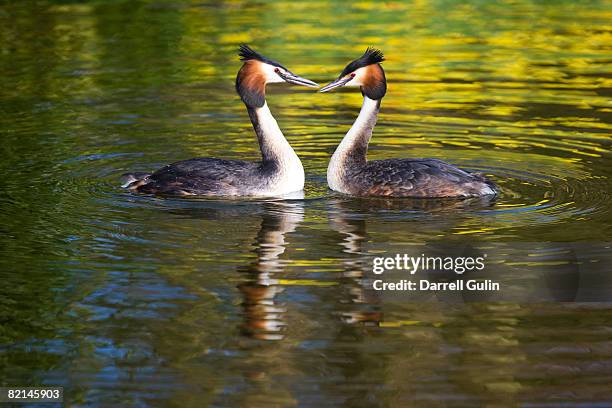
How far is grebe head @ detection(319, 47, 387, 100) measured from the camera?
457 inches

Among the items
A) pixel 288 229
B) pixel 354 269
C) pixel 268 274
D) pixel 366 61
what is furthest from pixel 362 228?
pixel 366 61

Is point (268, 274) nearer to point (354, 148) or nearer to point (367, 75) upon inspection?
point (354, 148)

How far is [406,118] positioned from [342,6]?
8.41m

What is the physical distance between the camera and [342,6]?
22.9 metres

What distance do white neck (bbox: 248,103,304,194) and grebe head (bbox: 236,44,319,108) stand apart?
0.15 meters

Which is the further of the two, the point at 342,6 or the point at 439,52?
the point at 342,6

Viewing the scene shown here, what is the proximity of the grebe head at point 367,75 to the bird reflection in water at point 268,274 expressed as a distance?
4.56ft

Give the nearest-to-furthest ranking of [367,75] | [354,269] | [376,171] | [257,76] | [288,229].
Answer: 1. [354,269]
2. [288,229]
3. [376,171]
4. [257,76]
5. [367,75]

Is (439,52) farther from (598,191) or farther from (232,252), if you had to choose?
(232,252)

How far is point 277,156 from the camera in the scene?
11.4 meters

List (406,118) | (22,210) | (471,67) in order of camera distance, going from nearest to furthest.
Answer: (22,210) < (406,118) < (471,67)

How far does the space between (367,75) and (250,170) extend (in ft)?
4.76

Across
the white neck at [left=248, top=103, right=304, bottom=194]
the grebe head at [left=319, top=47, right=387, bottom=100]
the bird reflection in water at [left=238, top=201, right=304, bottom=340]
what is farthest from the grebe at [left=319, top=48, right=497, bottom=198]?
the bird reflection in water at [left=238, top=201, right=304, bottom=340]

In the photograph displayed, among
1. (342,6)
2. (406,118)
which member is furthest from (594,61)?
(342,6)
